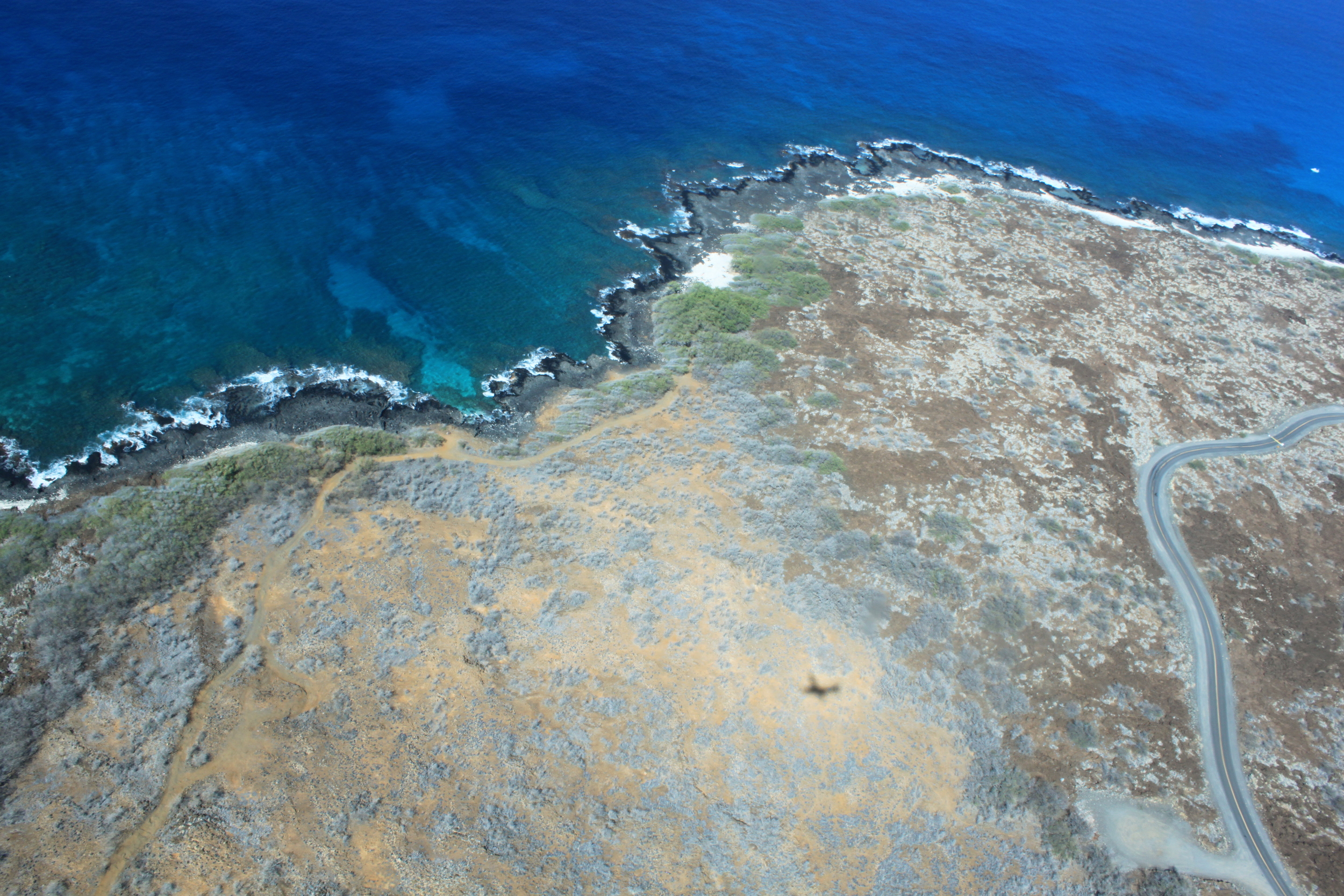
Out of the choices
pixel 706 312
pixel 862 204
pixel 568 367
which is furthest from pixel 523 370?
pixel 862 204

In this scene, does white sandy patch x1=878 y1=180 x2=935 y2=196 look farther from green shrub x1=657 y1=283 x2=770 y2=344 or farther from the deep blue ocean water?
green shrub x1=657 y1=283 x2=770 y2=344

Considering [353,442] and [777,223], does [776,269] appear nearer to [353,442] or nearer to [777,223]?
[777,223]

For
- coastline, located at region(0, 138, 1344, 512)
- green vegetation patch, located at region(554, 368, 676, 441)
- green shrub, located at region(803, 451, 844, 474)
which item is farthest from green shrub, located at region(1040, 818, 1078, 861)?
coastline, located at region(0, 138, 1344, 512)

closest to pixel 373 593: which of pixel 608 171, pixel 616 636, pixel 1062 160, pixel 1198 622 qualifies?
pixel 616 636

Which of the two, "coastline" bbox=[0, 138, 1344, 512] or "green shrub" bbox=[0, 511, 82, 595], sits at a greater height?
"coastline" bbox=[0, 138, 1344, 512]

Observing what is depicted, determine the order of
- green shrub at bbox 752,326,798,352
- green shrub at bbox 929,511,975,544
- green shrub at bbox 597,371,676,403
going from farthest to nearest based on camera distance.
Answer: green shrub at bbox 752,326,798,352 → green shrub at bbox 597,371,676,403 → green shrub at bbox 929,511,975,544

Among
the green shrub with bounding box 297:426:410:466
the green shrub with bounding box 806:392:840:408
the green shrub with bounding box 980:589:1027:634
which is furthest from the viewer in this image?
the green shrub with bounding box 806:392:840:408

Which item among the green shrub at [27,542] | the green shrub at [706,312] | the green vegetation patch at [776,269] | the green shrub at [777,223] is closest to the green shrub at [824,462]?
the green shrub at [706,312]
